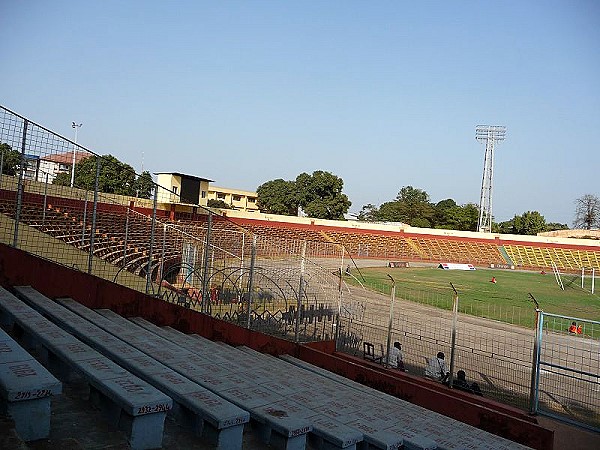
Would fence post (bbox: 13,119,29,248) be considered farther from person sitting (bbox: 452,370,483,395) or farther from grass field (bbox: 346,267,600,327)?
grass field (bbox: 346,267,600,327)

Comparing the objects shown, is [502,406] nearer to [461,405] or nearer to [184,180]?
[461,405]

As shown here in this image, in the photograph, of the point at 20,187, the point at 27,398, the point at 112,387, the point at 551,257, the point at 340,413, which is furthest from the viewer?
the point at 551,257

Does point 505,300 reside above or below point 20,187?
below

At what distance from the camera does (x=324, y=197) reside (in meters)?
76.6

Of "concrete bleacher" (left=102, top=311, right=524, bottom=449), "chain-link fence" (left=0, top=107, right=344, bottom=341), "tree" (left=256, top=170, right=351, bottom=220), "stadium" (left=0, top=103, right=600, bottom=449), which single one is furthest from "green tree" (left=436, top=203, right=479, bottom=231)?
"concrete bleacher" (left=102, top=311, right=524, bottom=449)

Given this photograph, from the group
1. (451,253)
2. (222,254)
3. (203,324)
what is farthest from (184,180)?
(451,253)

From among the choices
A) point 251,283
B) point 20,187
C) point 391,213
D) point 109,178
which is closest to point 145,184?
point 109,178

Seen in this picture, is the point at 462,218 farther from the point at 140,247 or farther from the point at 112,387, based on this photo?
the point at 112,387

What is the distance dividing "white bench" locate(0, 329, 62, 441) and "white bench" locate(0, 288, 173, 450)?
0.37m

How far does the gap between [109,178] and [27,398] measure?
6.74m

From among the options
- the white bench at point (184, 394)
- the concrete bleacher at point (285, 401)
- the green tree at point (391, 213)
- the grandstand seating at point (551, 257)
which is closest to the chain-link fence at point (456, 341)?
the concrete bleacher at point (285, 401)

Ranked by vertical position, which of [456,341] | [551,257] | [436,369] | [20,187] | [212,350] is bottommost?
[456,341]

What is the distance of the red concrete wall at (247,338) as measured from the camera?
5.50 metres

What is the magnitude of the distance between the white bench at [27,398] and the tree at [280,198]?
2952 inches
